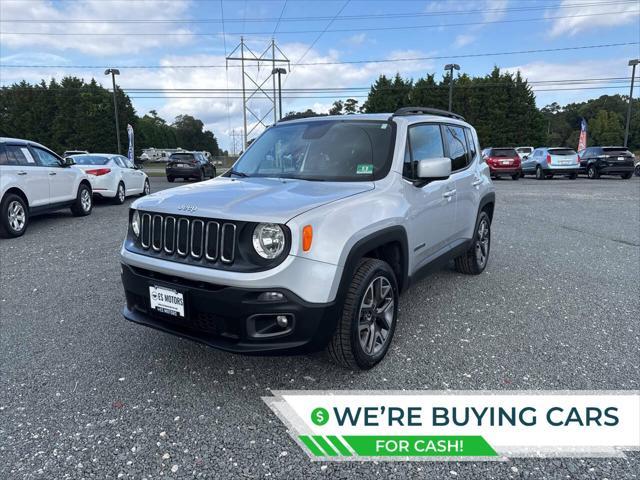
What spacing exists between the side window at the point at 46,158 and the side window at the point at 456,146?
8.31m

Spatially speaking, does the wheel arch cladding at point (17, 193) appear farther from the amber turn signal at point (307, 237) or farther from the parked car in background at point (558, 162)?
the parked car in background at point (558, 162)

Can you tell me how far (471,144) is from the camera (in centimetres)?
553

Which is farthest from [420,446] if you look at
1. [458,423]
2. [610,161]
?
[610,161]

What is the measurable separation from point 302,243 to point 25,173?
8.23m

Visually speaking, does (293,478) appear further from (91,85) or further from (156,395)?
(91,85)

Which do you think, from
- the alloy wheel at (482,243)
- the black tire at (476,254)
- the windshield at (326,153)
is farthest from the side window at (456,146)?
the windshield at (326,153)

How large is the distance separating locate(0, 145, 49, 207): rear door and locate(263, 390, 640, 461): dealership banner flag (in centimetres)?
782

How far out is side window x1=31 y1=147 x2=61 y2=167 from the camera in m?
9.30

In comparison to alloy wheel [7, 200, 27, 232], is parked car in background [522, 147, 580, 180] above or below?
above

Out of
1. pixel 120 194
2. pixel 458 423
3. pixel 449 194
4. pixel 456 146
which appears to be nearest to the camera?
pixel 458 423

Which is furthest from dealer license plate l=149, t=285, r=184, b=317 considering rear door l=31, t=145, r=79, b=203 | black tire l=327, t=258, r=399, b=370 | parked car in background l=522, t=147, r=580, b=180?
parked car in background l=522, t=147, r=580, b=180

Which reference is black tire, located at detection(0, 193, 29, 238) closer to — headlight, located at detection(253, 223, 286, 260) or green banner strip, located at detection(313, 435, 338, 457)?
headlight, located at detection(253, 223, 286, 260)

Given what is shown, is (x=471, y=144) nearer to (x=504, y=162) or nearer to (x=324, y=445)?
(x=324, y=445)

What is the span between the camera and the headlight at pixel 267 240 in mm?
2678
